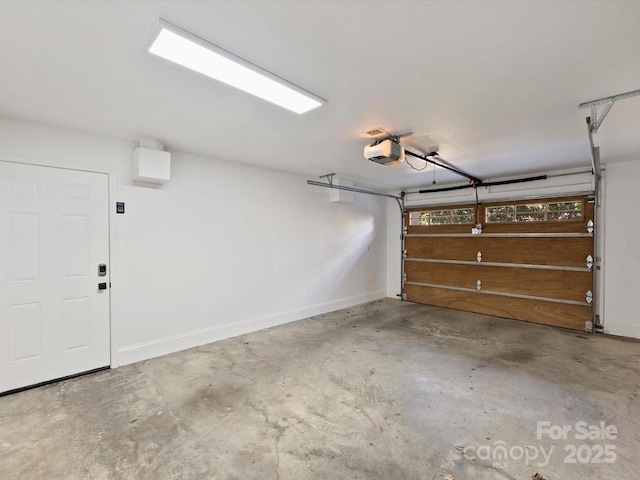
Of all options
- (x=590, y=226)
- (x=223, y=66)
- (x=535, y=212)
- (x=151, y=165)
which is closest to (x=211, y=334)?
(x=151, y=165)

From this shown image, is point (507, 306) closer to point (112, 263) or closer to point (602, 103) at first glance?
point (602, 103)

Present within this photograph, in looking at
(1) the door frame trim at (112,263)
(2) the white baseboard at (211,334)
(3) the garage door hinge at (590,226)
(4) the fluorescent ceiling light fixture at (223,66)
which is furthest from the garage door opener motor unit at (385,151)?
(3) the garage door hinge at (590,226)

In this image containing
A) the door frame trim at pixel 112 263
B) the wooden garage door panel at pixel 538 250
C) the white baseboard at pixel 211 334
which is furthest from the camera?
the wooden garage door panel at pixel 538 250

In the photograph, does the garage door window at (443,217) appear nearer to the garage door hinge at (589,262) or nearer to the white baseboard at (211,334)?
the garage door hinge at (589,262)

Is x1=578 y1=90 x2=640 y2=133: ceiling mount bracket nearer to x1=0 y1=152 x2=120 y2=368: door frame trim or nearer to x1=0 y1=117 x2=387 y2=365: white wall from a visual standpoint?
x1=0 y1=117 x2=387 y2=365: white wall

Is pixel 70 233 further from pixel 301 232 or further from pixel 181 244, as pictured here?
pixel 301 232

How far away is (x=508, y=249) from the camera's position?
5.23 metres

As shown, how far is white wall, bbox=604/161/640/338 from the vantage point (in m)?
4.12

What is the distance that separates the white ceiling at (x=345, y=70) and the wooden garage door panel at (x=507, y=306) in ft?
8.57

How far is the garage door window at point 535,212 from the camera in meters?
4.64

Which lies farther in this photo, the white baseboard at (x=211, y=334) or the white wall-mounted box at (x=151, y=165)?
the white baseboard at (x=211, y=334)

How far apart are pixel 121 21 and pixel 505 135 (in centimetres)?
339

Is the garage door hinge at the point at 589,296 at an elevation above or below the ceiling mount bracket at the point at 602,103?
below

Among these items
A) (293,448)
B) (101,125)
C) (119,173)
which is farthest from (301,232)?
(293,448)
